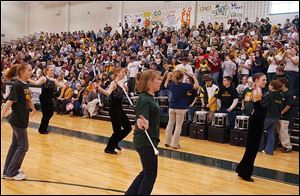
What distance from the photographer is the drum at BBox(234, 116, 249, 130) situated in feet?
22.7

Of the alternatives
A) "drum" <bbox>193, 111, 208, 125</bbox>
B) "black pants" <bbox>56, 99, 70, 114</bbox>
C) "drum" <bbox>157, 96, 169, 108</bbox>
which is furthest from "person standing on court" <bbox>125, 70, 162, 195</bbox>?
"black pants" <bbox>56, 99, 70, 114</bbox>

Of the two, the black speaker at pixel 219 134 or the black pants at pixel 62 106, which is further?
the black pants at pixel 62 106

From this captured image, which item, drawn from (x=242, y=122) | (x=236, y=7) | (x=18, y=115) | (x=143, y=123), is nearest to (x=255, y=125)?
(x=236, y=7)

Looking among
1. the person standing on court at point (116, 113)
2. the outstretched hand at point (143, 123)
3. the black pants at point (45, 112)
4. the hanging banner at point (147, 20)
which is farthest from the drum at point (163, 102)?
the outstretched hand at point (143, 123)

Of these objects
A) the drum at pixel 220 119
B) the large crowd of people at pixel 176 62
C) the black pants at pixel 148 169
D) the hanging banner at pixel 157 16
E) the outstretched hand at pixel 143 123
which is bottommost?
the drum at pixel 220 119

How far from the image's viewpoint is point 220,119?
24.0 ft

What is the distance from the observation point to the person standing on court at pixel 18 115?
3424mm

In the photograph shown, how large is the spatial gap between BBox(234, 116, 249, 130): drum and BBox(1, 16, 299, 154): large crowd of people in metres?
0.27

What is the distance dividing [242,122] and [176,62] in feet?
8.23

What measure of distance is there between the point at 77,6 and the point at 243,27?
23.1ft

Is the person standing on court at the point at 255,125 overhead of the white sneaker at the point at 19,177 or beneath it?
overhead

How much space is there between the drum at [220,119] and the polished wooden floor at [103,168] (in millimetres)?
540

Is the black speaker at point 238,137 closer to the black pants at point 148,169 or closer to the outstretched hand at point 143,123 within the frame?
the black pants at point 148,169

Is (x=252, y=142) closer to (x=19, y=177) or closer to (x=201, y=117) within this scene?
(x=19, y=177)
